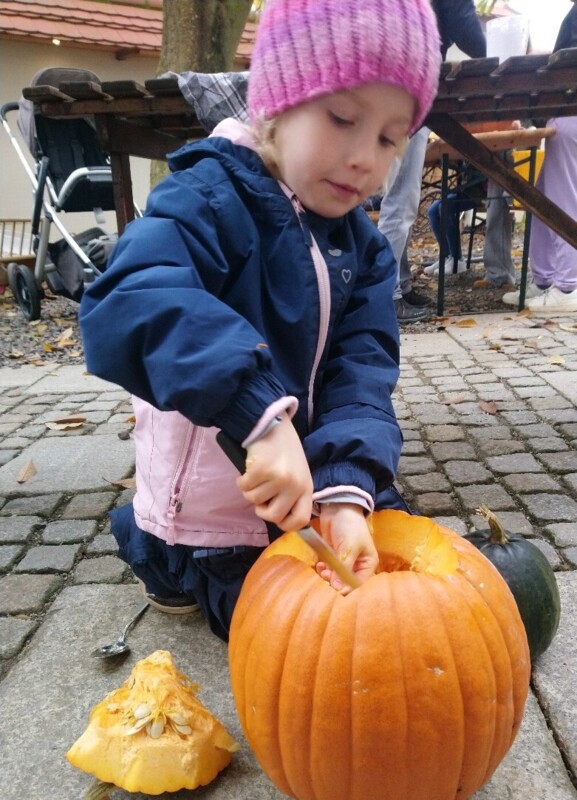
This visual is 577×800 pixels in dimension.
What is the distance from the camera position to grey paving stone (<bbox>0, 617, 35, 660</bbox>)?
1615mm

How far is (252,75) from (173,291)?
663mm

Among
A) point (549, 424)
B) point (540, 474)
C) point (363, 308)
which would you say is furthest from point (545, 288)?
point (363, 308)

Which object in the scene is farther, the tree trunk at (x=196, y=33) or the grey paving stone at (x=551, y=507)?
the tree trunk at (x=196, y=33)

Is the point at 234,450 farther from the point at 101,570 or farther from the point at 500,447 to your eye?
the point at 500,447

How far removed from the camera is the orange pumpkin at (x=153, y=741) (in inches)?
44.4

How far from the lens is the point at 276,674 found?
106 cm

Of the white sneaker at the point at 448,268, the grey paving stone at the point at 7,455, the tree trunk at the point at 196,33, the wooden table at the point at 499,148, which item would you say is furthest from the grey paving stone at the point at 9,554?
the white sneaker at the point at 448,268

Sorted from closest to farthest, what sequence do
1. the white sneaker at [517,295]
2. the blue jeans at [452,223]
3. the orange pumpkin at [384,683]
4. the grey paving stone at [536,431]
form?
the orange pumpkin at [384,683] → the grey paving stone at [536,431] → the white sneaker at [517,295] → the blue jeans at [452,223]

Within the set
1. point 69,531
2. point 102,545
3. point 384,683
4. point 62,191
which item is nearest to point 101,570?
point 102,545

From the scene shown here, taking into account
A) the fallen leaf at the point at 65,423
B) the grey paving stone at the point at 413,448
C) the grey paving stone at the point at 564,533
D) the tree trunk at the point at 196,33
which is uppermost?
the tree trunk at the point at 196,33

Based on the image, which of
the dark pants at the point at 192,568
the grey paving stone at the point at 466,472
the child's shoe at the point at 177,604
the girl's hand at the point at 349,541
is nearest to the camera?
the girl's hand at the point at 349,541

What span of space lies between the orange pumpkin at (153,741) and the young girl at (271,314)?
1.16 ft

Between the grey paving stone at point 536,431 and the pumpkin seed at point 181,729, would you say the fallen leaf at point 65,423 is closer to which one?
the grey paving stone at point 536,431

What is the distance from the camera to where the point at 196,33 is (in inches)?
213
